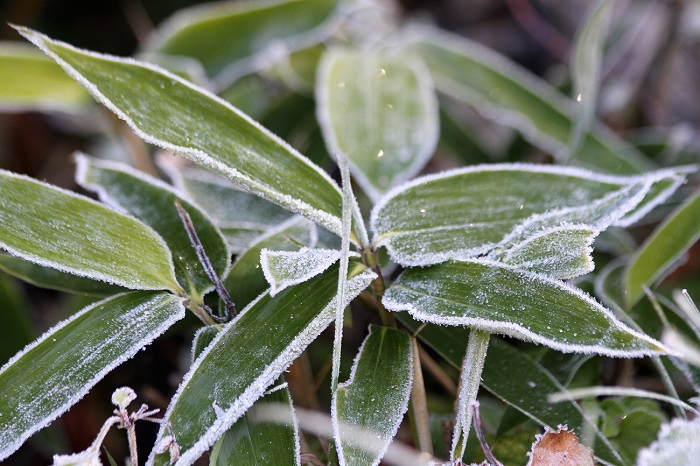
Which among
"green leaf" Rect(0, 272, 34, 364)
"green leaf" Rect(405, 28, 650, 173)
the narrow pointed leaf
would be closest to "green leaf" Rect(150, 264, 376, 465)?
the narrow pointed leaf

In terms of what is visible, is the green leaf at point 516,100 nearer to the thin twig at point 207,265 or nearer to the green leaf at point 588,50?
the green leaf at point 588,50

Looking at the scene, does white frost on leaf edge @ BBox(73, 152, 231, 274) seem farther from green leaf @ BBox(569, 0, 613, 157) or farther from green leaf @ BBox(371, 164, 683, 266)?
green leaf @ BBox(569, 0, 613, 157)

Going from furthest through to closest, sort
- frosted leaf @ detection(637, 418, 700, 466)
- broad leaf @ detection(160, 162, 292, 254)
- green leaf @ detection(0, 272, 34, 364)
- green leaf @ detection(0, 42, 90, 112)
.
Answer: green leaf @ detection(0, 42, 90, 112)
green leaf @ detection(0, 272, 34, 364)
broad leaf @ detection(160, 162, 292, 254)
frosted leaf @ detection(637, 418, 700, 466)

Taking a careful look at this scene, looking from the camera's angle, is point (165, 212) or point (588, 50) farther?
point (588, 50)

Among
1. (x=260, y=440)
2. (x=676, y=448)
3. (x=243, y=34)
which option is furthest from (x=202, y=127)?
(x=243, y=34)

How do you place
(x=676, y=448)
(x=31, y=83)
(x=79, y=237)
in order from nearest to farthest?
(x=676, y=448) < (x=79, y=237) < (x=31, y=83)

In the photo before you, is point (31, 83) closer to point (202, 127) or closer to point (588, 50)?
point (202, 127)
